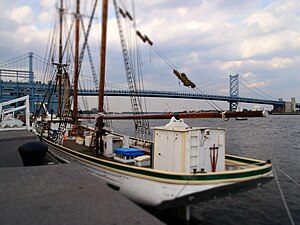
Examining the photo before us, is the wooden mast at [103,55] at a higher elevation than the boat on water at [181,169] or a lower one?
higher

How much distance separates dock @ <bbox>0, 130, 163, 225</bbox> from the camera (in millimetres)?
4258

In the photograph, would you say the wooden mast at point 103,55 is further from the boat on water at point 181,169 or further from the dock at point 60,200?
the dock at point 60,200

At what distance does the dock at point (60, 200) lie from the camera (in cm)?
426

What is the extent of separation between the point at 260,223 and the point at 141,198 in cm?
421

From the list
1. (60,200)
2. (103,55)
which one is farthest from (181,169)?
(103,55)

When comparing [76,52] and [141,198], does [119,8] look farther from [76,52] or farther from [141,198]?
[141,198]

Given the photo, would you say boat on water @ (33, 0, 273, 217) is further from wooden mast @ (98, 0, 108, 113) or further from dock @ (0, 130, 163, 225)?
wooden mast @ (98, 0, 108, 113)

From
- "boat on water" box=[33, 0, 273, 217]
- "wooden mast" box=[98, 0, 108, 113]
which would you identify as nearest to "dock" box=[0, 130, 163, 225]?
"boat on water" box=[33, 0, 273, 217]

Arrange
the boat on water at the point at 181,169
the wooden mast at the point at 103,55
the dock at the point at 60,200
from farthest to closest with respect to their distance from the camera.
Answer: the wooden mast at the point at 103,55
the boat on water at the point at 181,169
the dock at the point at 60,200

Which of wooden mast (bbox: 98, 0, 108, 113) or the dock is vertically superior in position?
wooden mast (bbox: 98, 0, 108, 113)

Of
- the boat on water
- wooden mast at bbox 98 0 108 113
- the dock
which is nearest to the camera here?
the dock

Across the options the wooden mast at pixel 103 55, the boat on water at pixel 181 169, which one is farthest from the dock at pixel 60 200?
the wooden mast at pixel 103 55

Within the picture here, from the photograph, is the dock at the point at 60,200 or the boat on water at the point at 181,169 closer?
the dock at the point at 60,200

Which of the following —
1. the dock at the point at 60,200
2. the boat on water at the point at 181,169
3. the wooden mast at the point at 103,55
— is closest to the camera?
the dock at the point at 60,200
